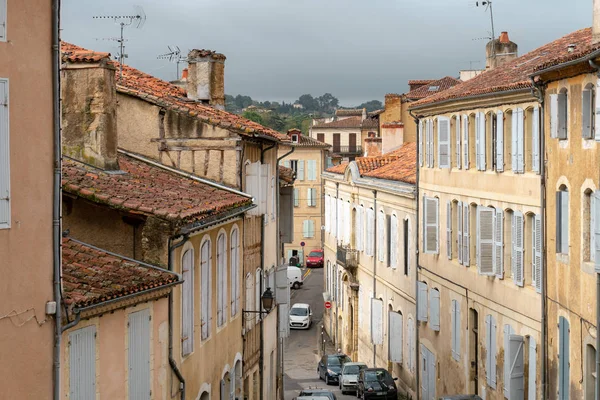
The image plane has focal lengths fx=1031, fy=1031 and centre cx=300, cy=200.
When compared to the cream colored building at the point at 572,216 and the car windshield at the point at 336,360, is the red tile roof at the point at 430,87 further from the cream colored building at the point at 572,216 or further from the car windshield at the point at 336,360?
the cream colored building at the point at 572,216

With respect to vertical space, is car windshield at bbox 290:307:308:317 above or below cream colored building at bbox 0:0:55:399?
below

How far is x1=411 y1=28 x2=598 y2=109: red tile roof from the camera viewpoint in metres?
26.2

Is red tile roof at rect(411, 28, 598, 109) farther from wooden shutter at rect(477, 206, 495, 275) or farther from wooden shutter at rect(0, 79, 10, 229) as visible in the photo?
wooden shutter at rect(0, 79, 10, 229)

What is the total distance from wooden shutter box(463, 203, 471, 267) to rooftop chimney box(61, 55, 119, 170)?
49.6ft

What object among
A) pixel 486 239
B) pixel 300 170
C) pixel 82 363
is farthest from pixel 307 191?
pixel 82 363

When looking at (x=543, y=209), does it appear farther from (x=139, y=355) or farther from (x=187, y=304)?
(x=139, y=355)

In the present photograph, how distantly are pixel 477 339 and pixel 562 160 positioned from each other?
9.51m

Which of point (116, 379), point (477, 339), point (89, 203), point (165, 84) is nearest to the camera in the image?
point (116, 379)

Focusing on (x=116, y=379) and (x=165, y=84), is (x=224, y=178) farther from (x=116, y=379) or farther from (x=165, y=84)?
(x=116, y=379)

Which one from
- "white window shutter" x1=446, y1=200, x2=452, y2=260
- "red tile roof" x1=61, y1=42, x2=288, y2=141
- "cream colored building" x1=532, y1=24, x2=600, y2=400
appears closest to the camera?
"cream colored building" x1=532, y1=24, x2=600, y2=400

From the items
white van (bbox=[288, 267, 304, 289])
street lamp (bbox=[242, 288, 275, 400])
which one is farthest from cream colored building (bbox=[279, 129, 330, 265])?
street lamp (bbox=[242, 288, 275, 400])

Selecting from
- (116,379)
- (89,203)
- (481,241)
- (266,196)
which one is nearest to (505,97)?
(481,241)

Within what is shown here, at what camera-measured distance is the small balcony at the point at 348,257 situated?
4834cm

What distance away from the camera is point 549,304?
24.1 metres
